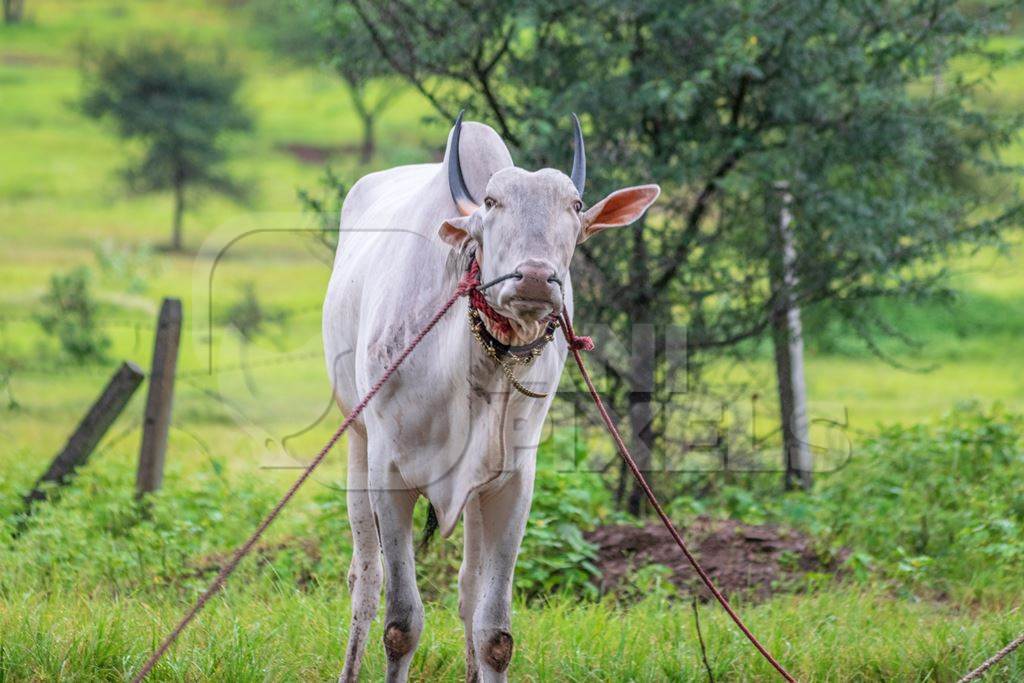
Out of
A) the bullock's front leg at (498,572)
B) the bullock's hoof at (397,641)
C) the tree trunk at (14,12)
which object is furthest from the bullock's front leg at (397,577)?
the tree trunk at (14,12)

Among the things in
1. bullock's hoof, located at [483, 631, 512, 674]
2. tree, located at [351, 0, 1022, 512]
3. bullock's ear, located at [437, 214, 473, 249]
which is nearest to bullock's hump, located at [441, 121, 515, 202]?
bullock's ear, located at [437, 214, 473, 249]

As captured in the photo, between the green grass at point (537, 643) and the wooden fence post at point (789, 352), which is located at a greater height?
the wooden fence post at point (789, 352)

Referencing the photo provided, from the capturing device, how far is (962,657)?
471 cm

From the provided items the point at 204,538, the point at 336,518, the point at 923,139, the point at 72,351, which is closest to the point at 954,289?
the point at 923,139

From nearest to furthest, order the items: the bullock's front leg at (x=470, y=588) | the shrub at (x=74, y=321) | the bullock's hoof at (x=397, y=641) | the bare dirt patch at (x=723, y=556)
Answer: the bullock's hoof at (x=397, y=641) < the bullock's front leg at (x=470, y=588) < the bare dirt patch at (x=723, y=556) < the shrub at (x=74, y=321)

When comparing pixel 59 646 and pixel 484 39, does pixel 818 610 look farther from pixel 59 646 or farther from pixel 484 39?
pixel 484 39

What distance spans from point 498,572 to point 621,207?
4.12 feet

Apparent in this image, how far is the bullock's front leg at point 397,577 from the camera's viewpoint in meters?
4.27

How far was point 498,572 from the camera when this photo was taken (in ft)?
13.9

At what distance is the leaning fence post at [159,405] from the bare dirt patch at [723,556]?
231cm

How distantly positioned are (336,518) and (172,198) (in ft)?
80.5

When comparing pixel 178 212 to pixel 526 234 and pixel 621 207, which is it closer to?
pixel 621 207

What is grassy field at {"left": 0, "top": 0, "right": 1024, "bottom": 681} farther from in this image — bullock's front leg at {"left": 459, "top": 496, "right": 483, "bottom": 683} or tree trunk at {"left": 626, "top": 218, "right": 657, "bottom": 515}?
tree trunk at {"left": 626, "top": 218, "right": 657, "bottom": 515}

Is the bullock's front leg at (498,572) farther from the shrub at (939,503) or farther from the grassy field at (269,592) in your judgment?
the shrub at (939,503)
